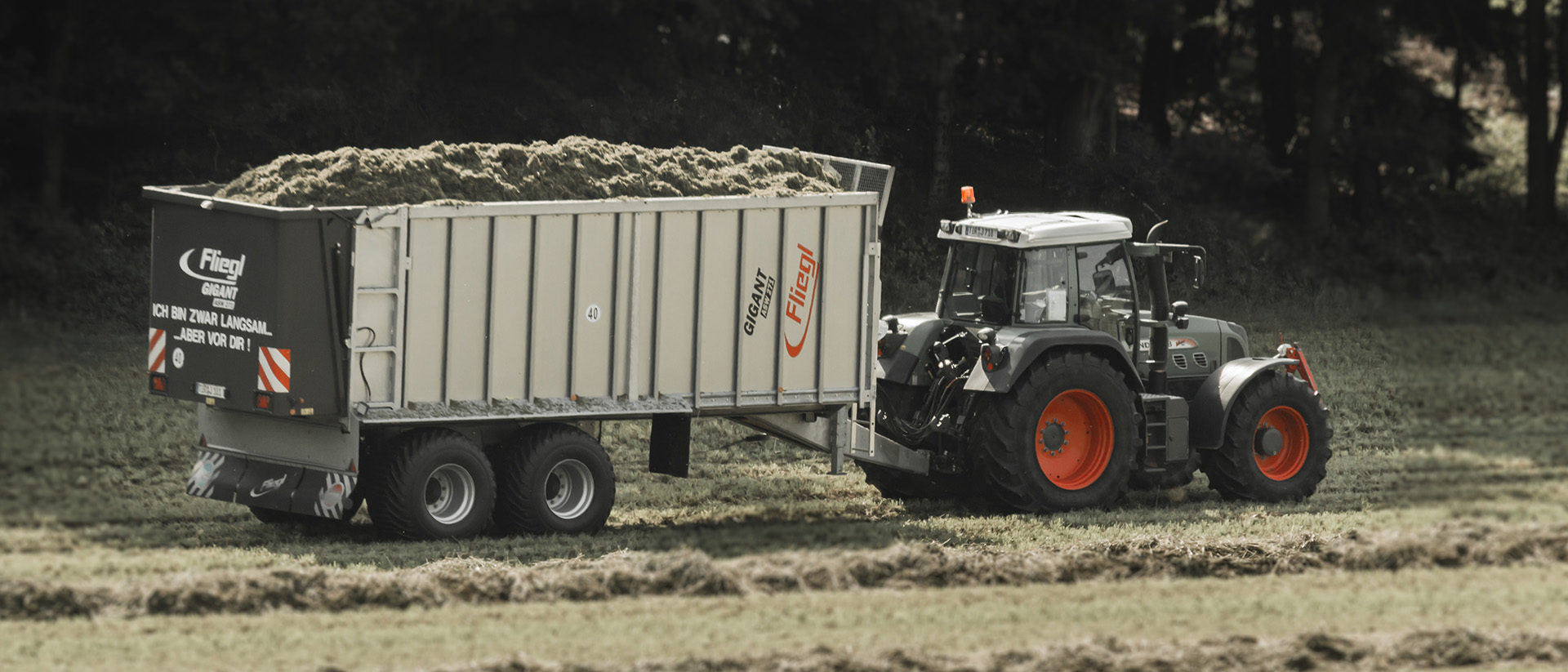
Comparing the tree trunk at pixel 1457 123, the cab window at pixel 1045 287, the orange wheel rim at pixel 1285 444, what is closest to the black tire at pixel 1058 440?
the cab window at pixel 1045 287

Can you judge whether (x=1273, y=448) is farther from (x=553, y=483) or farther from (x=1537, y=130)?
(x=553, y=483)

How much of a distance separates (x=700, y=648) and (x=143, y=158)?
17.0 meters

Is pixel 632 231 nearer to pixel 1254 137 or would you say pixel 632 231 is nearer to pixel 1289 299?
pixel 1254 137

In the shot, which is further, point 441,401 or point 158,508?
point 158,508

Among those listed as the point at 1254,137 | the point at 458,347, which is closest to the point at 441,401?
the point at 458,347

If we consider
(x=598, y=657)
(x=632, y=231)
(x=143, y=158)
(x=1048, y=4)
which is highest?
(x=1048, y=4)

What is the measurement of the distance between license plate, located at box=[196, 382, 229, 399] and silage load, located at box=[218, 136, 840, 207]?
1.21 metres

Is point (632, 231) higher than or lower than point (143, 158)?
lower

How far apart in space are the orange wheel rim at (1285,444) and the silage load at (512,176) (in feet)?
12.4

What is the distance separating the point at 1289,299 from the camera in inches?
878

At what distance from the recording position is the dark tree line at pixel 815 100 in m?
16.9

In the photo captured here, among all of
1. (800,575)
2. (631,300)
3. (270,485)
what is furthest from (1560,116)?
(270,485)

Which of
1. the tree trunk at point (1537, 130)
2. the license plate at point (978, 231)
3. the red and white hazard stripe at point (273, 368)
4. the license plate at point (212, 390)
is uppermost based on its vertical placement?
the tree trunk at point (1537, 130)

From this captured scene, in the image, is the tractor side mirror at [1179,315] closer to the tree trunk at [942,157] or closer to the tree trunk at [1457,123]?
the tree trunk at [1457,123]
